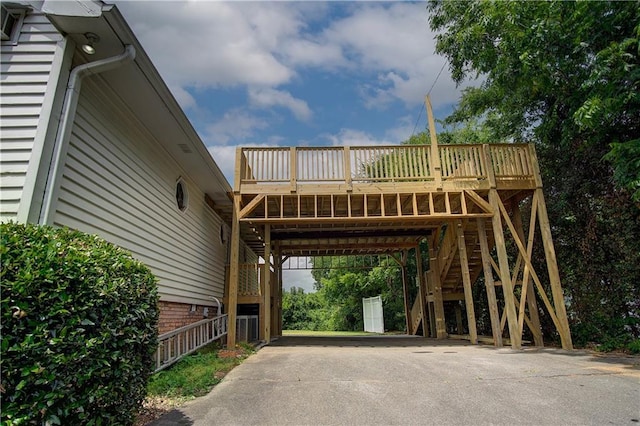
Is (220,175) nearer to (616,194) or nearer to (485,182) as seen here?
(485,182)

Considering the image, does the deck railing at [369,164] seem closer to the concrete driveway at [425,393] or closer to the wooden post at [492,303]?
the wooden post at [492,303]

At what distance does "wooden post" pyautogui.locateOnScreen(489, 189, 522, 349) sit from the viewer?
7.61m

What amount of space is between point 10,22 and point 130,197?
2.35m

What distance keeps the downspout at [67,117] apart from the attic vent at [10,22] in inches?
28.9

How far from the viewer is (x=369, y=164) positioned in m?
8.47

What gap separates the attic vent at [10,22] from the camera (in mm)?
3715

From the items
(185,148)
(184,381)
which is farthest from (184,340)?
(185,148)

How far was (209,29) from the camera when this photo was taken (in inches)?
225

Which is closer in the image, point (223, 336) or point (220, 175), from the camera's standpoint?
point (220, 175)

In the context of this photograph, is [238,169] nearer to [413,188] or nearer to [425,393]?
[413,188]

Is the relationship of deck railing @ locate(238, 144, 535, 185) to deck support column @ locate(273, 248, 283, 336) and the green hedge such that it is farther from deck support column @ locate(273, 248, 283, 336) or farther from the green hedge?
the green hedge

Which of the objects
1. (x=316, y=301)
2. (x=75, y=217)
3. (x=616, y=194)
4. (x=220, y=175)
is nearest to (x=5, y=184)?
(x=75, y=217)

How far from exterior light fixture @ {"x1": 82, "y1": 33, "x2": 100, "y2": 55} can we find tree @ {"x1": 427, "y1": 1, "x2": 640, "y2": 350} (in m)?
6.65

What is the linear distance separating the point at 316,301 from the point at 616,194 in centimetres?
2808
